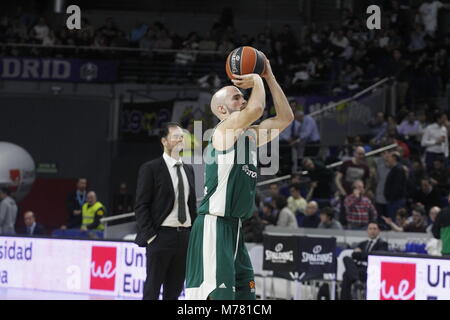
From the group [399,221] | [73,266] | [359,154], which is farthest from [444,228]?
[359,154]

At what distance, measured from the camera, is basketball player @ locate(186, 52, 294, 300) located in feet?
21.2

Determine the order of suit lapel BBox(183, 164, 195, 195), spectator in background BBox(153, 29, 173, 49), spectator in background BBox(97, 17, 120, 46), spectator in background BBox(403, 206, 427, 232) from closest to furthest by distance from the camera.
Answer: suit lapel BBox(183, 164, 195, 195) → spectator in background BBox(403, 206, 427, 232) → spectator in background BBox(153, 29, 173, 49) → spectator in background BBox(97, 17, 120, 46)

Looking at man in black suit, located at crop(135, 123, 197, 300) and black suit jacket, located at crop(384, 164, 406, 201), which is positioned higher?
black suit jacket, located at crop(384, 164, 406, 201)

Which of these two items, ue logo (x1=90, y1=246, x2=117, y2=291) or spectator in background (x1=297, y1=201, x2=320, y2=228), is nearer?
ue logo (x1=90, y1=246, x2=117, y2=291)

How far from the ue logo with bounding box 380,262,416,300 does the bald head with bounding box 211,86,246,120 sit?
17.5ft

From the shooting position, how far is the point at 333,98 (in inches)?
818

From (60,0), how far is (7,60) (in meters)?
4.34

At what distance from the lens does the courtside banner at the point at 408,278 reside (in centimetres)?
1091

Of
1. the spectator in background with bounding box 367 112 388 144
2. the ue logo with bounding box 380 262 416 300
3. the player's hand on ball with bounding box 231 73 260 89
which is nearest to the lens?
the player's hand on ball with bounding box 231 73 260 89

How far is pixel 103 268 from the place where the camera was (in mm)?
13180

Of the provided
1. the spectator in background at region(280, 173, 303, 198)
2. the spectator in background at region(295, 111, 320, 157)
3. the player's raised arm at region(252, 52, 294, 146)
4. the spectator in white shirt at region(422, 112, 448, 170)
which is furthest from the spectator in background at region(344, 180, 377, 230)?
the player's raised arm at region(252, 52, 294, 146)

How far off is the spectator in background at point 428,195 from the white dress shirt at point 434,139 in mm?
1469

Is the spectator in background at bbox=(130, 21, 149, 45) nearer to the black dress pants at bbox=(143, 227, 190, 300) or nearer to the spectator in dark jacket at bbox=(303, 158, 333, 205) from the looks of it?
the spectator in dark jacket at bbox=(303, 158, 333, 205)

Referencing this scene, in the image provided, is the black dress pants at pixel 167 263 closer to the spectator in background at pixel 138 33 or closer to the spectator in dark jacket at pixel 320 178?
the spectator in dark jacket at pixel 320 178
